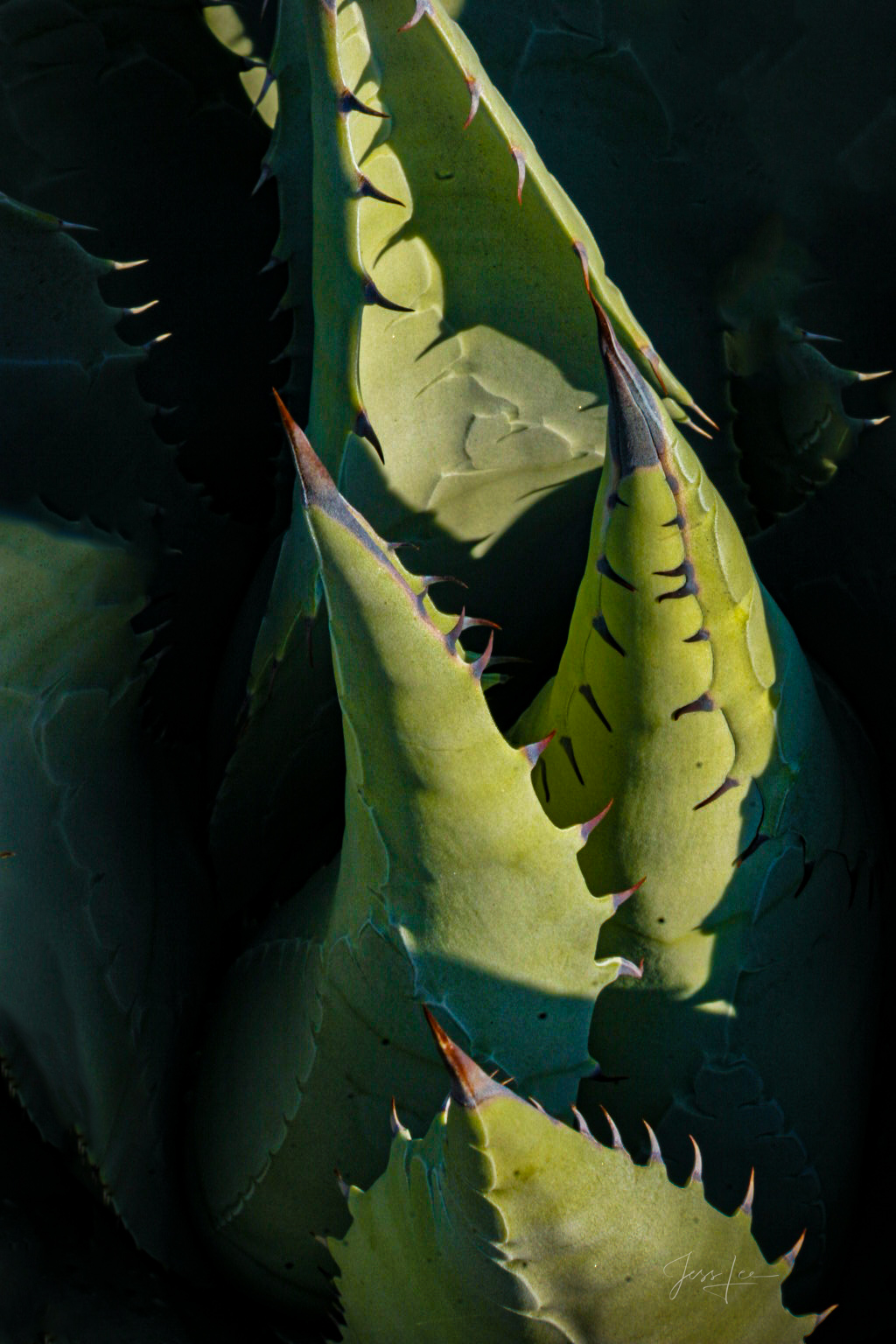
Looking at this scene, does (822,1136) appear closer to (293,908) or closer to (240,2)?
(293,908)

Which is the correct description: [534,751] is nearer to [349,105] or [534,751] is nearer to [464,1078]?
[464,1078]

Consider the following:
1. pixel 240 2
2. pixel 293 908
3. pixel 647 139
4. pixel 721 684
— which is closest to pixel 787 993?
pixel 721 684

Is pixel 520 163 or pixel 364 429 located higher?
pixel 520 163

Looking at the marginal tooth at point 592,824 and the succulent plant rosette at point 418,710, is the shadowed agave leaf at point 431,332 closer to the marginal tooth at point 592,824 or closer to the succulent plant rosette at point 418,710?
the succulent plant rosette at point 418,710

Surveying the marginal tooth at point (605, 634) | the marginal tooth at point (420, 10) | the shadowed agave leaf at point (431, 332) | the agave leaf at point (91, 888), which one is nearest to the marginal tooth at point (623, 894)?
the marginal tooth at point (605, 634)
